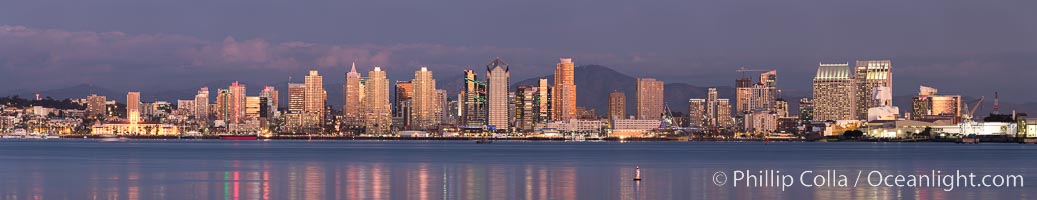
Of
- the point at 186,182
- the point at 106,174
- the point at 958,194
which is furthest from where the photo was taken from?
the point at 106,174

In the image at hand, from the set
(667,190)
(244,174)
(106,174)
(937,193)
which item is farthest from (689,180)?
(106,174)

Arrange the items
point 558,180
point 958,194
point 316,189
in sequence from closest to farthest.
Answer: point 958,194 < point 316,189 < point 558,180

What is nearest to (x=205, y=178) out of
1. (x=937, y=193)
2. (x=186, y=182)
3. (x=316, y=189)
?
(x=186, y=182)

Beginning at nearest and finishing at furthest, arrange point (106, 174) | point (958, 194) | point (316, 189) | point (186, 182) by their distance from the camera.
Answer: point (958, 194), point (316, 189), point (186, 182), point (106, 174)

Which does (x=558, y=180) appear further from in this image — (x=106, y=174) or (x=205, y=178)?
(x=106, y=174)

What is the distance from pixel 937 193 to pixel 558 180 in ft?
54.6

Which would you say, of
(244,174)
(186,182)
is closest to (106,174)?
(244,174)

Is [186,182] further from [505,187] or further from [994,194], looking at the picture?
[994,194]

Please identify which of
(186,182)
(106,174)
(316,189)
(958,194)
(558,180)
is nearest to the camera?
(958,194)

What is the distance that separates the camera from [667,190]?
50.9 meters

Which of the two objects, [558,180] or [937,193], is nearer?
[937,193]

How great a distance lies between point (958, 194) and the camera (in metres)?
46.8

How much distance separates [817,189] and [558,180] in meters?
12.9

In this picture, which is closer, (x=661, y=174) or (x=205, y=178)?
(x=205, y=178)
